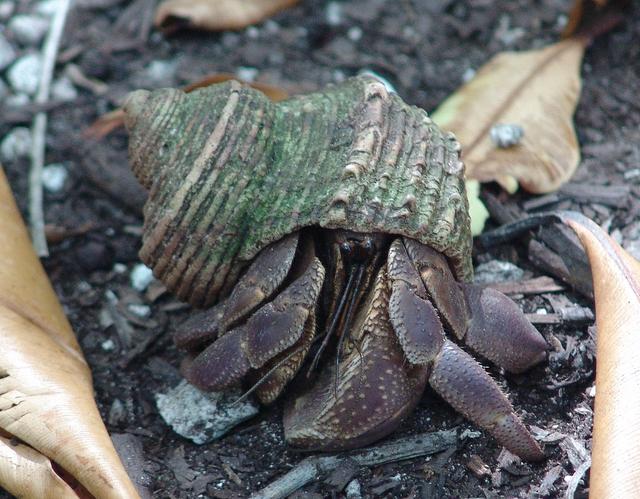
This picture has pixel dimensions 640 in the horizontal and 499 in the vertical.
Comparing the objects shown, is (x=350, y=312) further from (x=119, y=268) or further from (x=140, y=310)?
(x=119, y=268)

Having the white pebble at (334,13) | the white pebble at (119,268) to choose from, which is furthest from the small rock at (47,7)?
the white pebble at (119,268)

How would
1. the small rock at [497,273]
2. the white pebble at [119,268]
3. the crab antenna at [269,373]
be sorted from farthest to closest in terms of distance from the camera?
the white pebble at [119,268] → the small rock at [497,273] → the crab antenna at [269,373]

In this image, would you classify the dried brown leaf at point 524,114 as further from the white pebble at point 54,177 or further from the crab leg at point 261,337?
the white pebble at point 54,177

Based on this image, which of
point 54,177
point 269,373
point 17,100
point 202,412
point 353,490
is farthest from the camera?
point 17,100

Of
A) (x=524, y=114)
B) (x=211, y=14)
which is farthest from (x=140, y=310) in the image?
(x=524, y=114)

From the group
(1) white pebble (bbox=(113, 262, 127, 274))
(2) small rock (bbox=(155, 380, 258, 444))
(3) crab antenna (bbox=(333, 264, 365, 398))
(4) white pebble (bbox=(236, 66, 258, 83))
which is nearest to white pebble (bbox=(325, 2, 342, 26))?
(4) white pebble (bbox=(236, 66, 258, 83))
